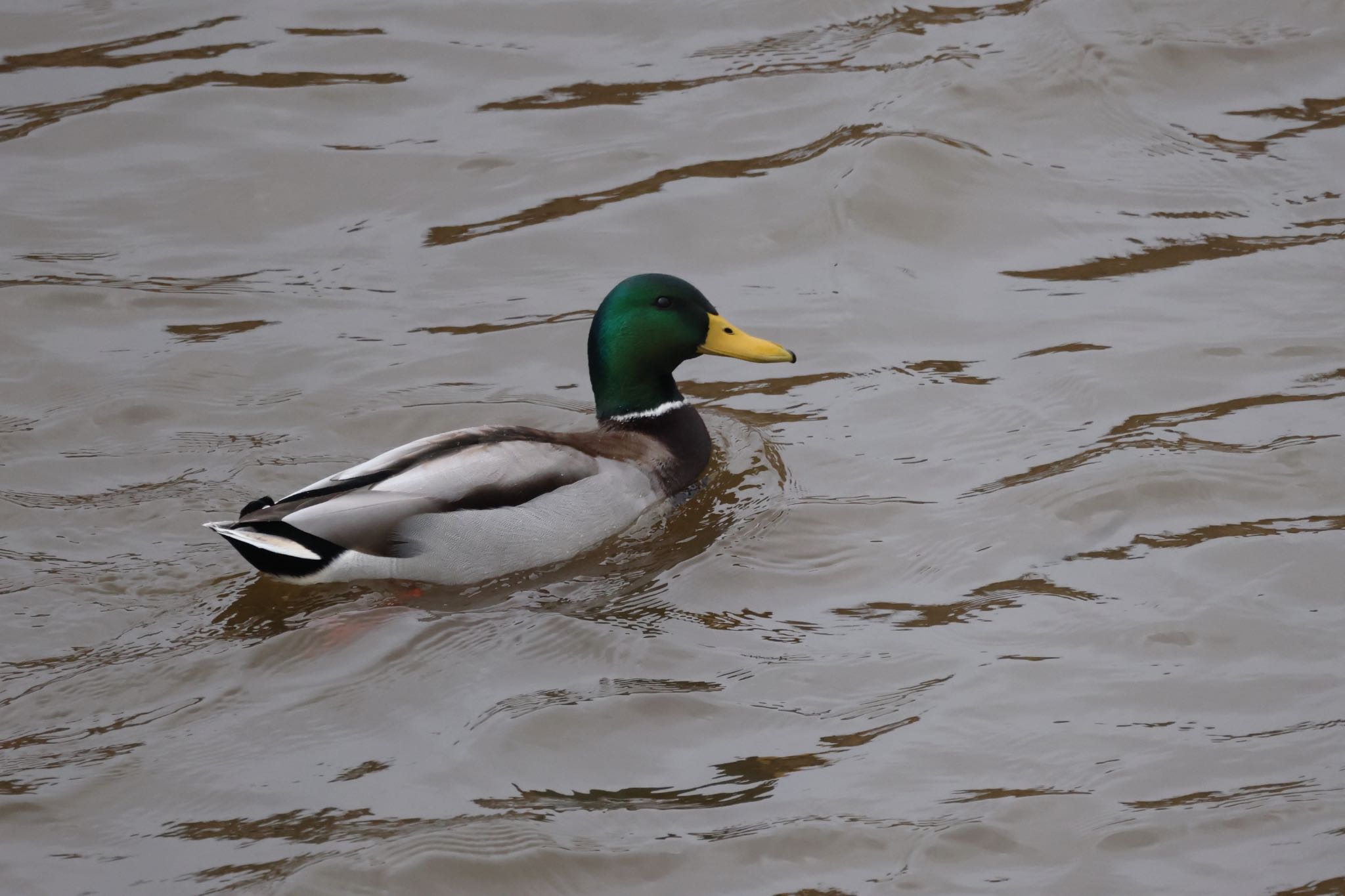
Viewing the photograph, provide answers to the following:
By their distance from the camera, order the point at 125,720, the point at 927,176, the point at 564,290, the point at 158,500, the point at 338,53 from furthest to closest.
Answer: the point at 338,53 < the point at 927,176 < the point at 564,290 < the point at 158,500 < the point at 125,720

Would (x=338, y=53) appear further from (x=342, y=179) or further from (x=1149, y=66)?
(x=1149, y=66)

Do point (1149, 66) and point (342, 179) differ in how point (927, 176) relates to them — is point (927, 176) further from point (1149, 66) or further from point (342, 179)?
point (342, 179)

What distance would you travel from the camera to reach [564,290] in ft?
27.8

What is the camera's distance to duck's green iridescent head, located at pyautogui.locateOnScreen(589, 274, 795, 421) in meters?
7.15

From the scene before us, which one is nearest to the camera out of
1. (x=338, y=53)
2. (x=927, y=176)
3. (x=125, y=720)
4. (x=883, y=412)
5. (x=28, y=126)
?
(x=125, y=720)

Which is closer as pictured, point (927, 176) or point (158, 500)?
point (158, 500)

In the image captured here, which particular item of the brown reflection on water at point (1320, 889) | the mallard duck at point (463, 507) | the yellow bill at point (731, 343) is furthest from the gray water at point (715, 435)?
the yellow bill at point (731, 343)

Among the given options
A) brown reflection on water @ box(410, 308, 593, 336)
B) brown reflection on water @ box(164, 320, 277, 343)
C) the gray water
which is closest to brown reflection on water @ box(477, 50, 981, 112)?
the gray water

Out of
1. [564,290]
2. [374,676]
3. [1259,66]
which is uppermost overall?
[1259,66]

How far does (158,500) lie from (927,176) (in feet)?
15.7

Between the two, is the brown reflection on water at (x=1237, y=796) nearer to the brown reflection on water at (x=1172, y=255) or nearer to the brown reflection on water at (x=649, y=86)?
the brown reflection on water at (x=1172, y=255)

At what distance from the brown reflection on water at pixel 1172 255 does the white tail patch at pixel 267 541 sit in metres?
4.18

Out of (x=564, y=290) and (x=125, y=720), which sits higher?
(x=564, y=290)

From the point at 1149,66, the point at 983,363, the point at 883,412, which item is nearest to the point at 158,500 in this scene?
the point at 883,412
